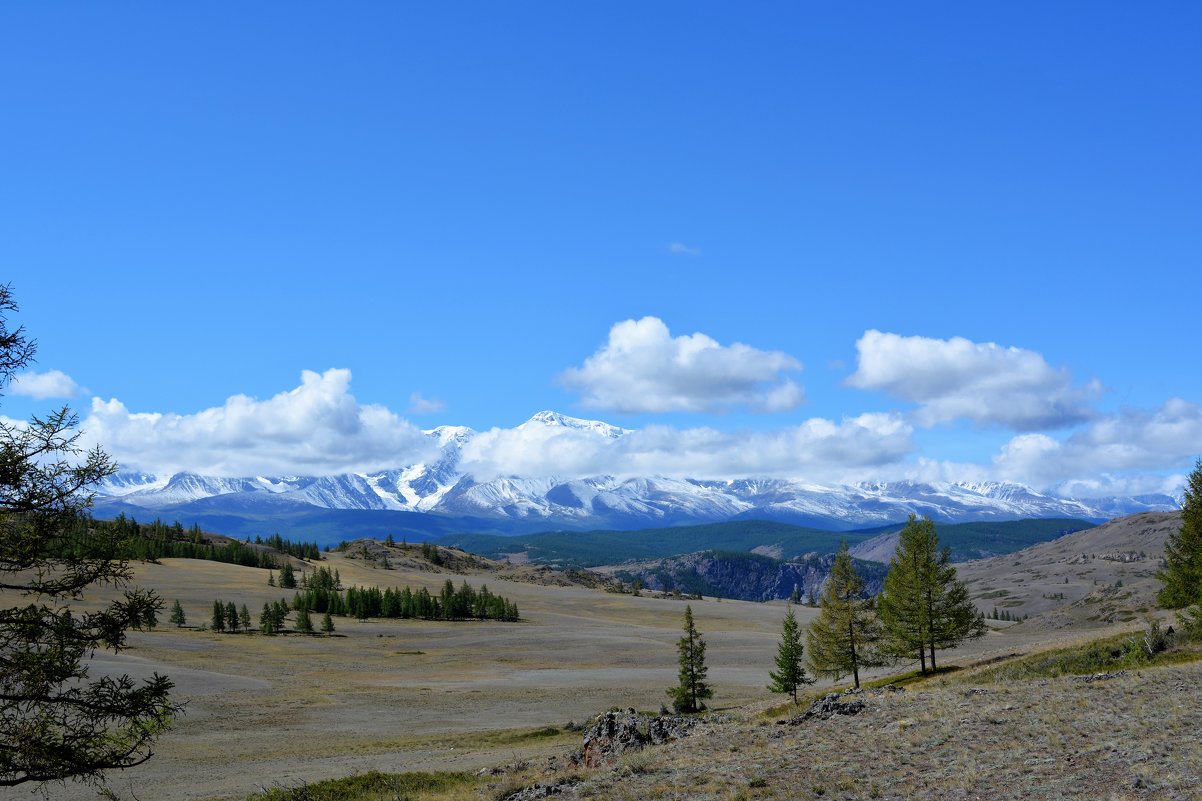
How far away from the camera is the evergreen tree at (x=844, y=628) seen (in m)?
54.0

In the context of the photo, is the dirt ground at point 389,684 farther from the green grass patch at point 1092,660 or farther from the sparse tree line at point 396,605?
the green grass patch at point 1092,660

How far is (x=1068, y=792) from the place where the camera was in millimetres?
16297

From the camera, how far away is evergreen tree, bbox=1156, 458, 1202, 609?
5087cm

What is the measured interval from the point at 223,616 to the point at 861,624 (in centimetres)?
9748

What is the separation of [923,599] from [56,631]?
48.2 m

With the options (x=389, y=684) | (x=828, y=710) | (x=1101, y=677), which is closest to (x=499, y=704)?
(x=389, y=684)

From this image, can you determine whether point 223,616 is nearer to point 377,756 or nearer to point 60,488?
point 377,756

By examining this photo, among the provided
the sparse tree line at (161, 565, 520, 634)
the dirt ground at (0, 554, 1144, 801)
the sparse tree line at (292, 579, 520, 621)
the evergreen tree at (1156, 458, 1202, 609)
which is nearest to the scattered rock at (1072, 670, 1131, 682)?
the dirt ground at (0, 554, 1144, 801)

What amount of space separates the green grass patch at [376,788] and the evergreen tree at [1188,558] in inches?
1773

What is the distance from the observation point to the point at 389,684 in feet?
267

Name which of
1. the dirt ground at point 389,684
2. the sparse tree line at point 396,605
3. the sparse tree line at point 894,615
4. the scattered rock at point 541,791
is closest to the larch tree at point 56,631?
the scattered rock at point 541,791

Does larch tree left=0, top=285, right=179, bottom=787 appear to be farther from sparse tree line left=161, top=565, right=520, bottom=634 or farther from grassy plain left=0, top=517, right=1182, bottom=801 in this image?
sparse tree line left=161, top=565, right=520, bottom=634

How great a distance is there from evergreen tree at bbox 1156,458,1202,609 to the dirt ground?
12.7 meters

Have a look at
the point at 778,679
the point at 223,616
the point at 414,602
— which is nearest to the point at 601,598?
the point at 414,602
